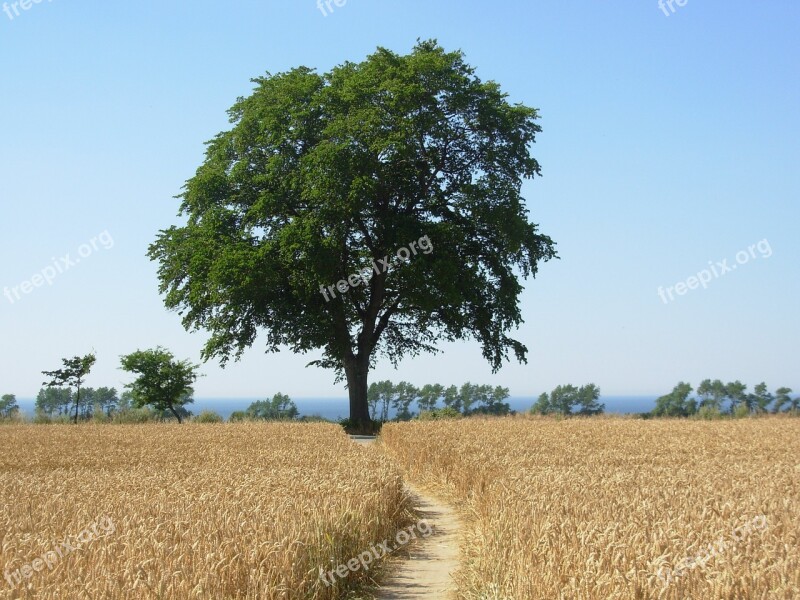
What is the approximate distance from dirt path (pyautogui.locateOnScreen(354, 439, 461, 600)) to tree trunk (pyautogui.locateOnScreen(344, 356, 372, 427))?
2278 cm

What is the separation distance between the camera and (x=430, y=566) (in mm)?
9953

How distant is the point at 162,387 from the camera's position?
1714 inches

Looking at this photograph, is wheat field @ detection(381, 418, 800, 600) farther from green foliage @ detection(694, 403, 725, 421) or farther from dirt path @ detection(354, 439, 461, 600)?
green foliage @ detection(694, 403, 725, 421)

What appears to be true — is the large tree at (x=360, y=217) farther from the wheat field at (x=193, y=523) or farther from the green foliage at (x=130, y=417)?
the wheat field at (x=193, y=523)

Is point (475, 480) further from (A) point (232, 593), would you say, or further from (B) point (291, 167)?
(B) point (291, 167)

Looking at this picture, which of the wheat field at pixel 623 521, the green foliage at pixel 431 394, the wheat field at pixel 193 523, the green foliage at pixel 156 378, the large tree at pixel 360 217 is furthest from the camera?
the green foliage at pixel 431 394

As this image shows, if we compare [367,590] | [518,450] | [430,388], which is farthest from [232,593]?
[430,388]

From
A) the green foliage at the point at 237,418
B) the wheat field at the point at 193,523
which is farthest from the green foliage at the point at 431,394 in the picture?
the wheat field at the point at 193,523

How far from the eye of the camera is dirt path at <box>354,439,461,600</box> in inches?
340

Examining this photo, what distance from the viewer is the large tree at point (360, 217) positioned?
3250cm

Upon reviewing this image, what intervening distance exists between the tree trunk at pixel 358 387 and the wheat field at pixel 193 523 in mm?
21260

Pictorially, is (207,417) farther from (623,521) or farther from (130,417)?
(623,521)

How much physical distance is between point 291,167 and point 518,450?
23968 mm

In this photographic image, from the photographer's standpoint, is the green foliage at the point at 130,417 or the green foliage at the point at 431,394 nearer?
the green foliage at the point at 130,417
